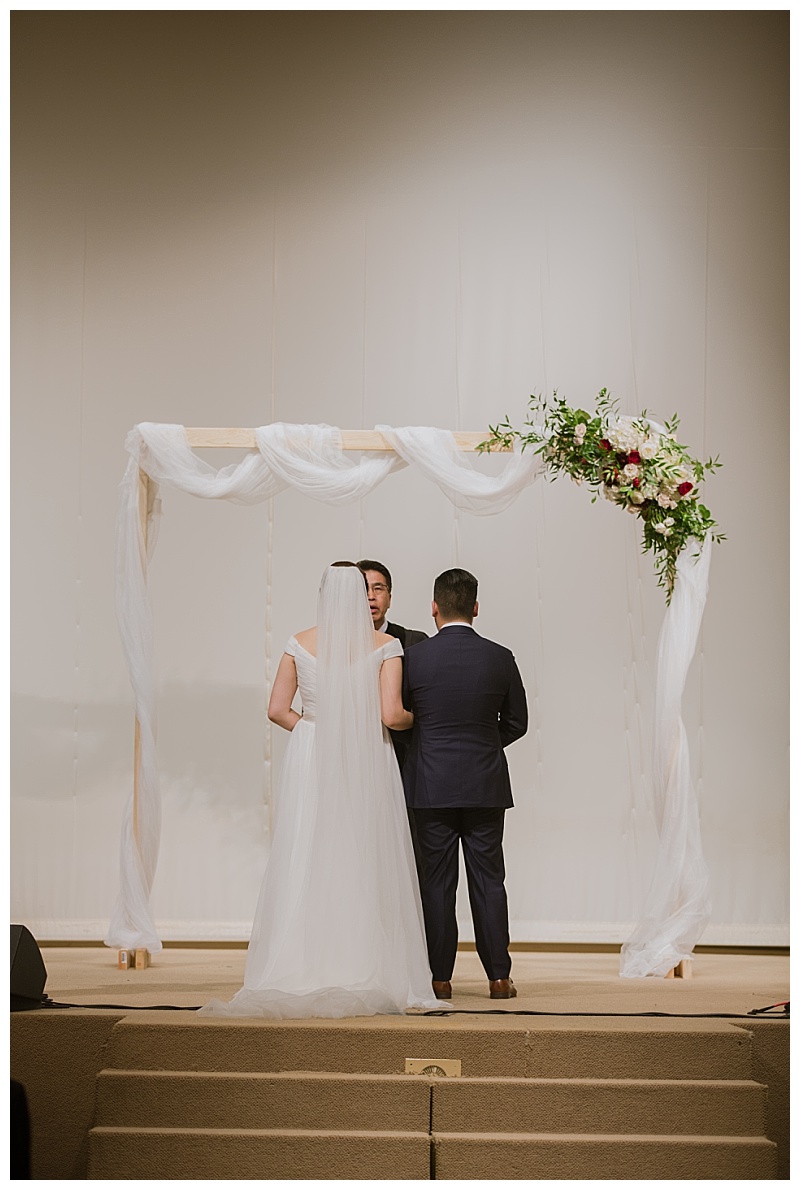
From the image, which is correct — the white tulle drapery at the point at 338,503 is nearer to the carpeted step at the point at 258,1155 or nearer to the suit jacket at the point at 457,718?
the suit jacket at the point at 457,718

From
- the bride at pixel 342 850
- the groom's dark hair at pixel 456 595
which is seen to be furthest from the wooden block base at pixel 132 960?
the groom's dark hair at pixel 456 595

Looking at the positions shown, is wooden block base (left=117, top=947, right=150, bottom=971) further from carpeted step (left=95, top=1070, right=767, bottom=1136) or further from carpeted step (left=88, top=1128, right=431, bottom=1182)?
carpeted step (left=88, top=1128, right=431, bottom=1182)

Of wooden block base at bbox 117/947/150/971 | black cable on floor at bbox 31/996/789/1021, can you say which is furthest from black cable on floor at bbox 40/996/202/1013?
wooden block base at bbox 117/947/150/971

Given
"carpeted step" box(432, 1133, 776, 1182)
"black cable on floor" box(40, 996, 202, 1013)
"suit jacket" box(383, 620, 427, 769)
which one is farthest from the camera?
Answer: "suit jacket" box(383, 620, 427, 769)

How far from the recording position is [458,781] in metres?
5.48

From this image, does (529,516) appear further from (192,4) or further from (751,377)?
(192,4)

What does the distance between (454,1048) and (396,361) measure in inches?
189

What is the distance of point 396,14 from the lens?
8.55 metres

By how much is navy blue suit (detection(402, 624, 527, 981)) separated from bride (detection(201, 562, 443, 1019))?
0.12 m

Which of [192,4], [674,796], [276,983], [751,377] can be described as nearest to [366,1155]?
[276,983]

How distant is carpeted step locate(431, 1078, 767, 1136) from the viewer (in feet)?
14.6

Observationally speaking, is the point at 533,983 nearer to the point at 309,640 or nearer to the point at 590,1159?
the point at 590,1159

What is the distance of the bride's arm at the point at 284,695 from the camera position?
220 inches

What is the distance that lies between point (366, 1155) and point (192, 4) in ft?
12.0
